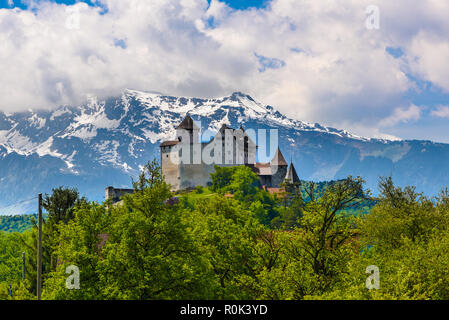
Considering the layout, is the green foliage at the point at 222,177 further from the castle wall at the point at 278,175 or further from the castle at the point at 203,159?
the castle wall at the point at 278,175

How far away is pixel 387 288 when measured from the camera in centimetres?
2620

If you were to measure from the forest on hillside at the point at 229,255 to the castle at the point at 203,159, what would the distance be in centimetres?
8019

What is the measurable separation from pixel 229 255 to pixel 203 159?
91157 mm

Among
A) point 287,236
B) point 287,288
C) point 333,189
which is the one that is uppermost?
point 333,189

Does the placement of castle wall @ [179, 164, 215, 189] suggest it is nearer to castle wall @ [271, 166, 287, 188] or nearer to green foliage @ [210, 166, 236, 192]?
castle wall @ [271, 166, 287, 188]

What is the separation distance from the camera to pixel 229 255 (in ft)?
126

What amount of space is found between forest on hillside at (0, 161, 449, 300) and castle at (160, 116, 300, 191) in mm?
80188

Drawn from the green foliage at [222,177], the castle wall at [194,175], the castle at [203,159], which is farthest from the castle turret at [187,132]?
the green foliage at [222,177]

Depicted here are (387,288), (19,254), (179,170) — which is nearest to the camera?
(387,288)

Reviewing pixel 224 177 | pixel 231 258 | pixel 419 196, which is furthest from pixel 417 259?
pixel 224 177

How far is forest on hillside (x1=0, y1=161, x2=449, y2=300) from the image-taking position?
93.7 feet

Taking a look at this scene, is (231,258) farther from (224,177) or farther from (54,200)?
(224,177)

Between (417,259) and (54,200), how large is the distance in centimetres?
3146

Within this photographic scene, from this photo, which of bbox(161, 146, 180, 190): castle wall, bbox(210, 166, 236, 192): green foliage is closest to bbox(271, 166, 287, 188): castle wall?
bbox(161, 146, 180, 190): castle wall
